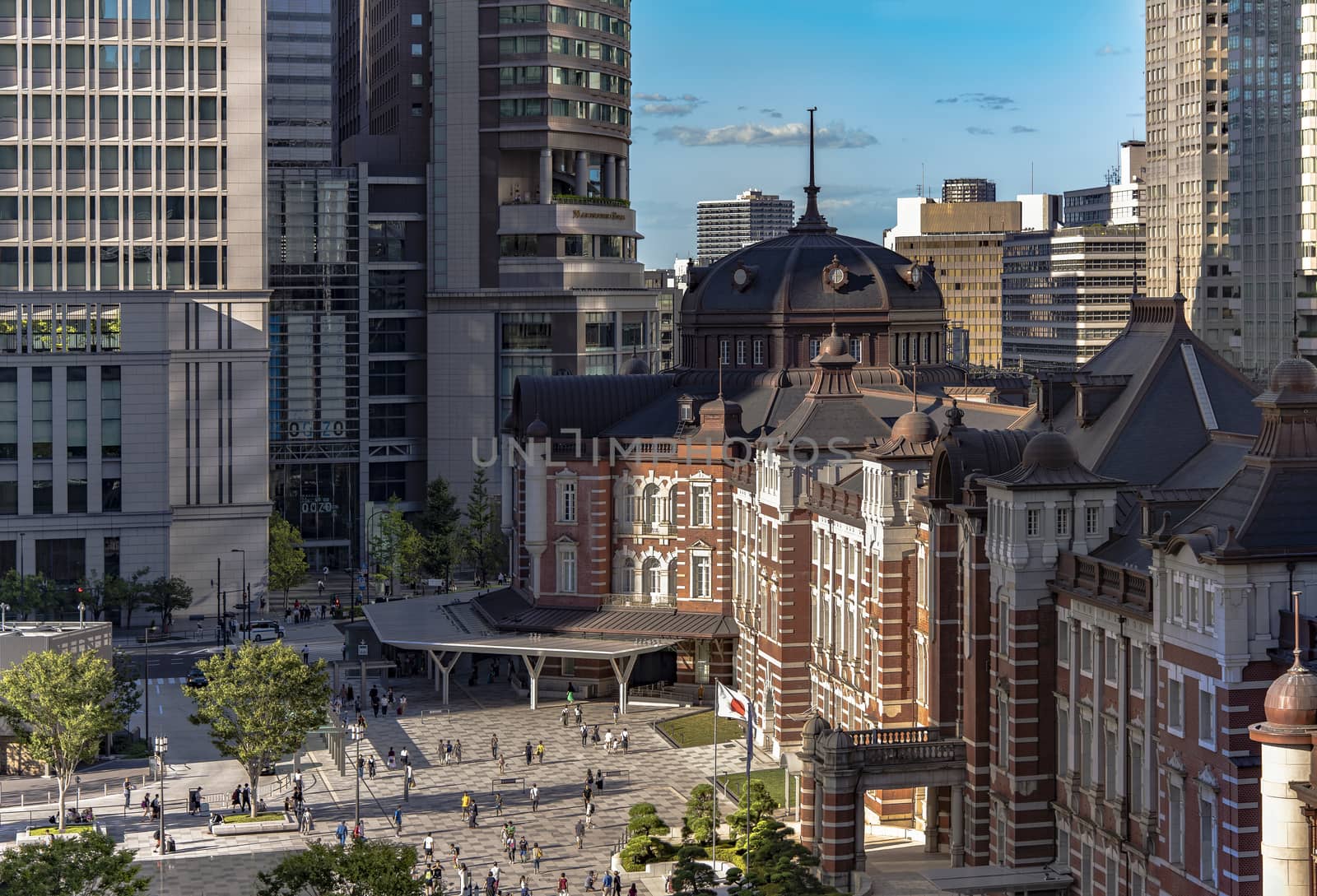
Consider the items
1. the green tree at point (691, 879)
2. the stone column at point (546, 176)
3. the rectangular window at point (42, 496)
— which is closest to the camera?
the green tree at point (691, 879)

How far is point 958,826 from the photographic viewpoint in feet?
280

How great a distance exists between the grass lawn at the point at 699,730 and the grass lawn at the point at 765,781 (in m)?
8.12

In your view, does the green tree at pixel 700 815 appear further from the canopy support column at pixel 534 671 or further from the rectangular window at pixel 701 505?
the rectangular window at pixel 701 505

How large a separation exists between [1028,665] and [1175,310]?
17307 mm

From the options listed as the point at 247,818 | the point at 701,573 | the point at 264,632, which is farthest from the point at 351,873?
the point at 264,632

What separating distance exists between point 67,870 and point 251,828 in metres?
31.2

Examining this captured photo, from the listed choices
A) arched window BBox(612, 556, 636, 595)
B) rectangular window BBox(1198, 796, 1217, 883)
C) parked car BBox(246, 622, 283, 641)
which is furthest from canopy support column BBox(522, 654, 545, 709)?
rectangular window BBox(1198, 796, 1217, 883)

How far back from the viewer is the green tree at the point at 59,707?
342ft

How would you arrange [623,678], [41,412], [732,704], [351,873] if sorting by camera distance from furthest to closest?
[41,412]
[623,678]
[732,704]
[351,873]

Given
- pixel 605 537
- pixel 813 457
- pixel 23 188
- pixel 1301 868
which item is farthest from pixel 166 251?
pixel 1301 868

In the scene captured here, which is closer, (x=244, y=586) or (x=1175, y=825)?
(x=1175, y=825)

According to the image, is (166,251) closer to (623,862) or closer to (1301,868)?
(623,862)

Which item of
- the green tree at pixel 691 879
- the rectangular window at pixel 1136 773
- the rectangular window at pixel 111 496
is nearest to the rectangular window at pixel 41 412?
the rectangular window at pixel 111 496

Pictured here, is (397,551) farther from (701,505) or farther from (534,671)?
(701,505)
